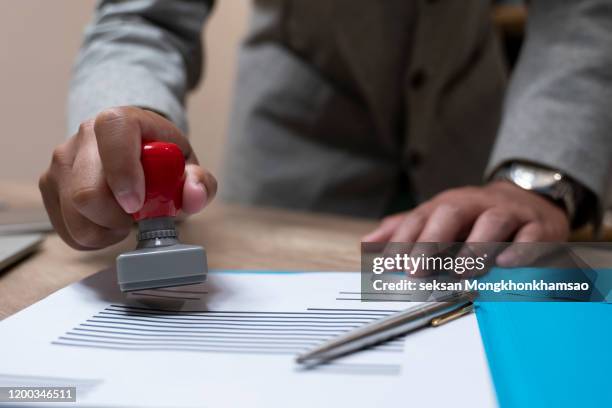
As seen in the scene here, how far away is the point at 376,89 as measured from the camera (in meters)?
0.92

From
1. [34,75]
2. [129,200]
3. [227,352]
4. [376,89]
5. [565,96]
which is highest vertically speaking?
[34,75]

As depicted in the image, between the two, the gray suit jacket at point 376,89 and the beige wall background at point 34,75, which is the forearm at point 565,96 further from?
the beige wall background at point 34,75

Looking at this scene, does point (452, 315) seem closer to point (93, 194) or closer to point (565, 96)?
point (93, 194)

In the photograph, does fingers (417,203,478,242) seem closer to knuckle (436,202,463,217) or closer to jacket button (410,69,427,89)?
knuckle (436,202,463,217)

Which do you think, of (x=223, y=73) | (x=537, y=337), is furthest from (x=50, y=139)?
(x=537, y=337)

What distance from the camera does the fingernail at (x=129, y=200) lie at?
1.30 feet

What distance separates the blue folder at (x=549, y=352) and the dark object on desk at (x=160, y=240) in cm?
19

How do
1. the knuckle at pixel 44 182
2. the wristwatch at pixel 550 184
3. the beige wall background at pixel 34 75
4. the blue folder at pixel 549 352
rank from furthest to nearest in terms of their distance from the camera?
1. the beige wall background at pixel 34 75
2. the wristwatch at pixel 550 184
3. the knuckle at pixel 44 182
4. the blue folder at pixel 549 352

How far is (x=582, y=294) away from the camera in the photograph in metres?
0.39

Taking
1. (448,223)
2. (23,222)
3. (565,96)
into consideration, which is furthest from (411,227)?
(23,222)

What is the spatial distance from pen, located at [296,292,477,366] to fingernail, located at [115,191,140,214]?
0.17m

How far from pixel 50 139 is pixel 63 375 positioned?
1.71 m

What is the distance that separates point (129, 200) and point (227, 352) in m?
0.14

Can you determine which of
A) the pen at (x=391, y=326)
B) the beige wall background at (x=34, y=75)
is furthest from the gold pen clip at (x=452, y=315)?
the beige wall background at (x=34, y=75)
